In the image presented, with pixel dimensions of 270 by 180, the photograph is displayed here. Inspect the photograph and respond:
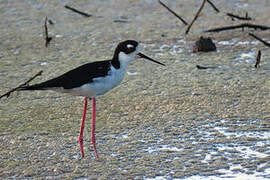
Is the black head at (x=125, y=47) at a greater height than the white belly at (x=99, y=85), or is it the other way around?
the black head at (x=125, y=47)

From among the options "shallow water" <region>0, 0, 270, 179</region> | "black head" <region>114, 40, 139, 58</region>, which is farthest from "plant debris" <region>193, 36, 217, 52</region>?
"black head" <region>114, 40, 139, 58</region>

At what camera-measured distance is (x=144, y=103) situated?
3.95 meters

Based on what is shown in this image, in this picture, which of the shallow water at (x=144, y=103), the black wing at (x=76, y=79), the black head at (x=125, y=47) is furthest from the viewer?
the black head at (x=125, y=47)

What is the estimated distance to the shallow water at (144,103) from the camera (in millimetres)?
3098

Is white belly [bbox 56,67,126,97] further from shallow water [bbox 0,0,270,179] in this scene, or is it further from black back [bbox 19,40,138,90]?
shallow water [bbox 0,0,270,179]

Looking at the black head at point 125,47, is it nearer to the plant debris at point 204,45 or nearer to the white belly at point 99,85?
the white belly at point 99,85

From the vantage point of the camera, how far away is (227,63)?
4609 millimetres

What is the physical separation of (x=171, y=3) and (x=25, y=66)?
2.09 m

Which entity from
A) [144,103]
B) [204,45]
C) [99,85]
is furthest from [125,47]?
[204,45]

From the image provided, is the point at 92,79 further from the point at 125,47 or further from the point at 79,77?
the point at 125,47

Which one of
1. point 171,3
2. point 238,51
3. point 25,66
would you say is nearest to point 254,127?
point 238,51

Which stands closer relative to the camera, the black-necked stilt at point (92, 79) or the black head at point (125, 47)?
the black-necked stilt at point (92, 79)

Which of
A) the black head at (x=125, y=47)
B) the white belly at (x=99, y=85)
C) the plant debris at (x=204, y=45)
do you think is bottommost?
the plant debris at (x=204, y=45)

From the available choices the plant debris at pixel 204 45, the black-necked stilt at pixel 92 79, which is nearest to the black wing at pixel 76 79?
the black-necked stilt at pixel 92 79
